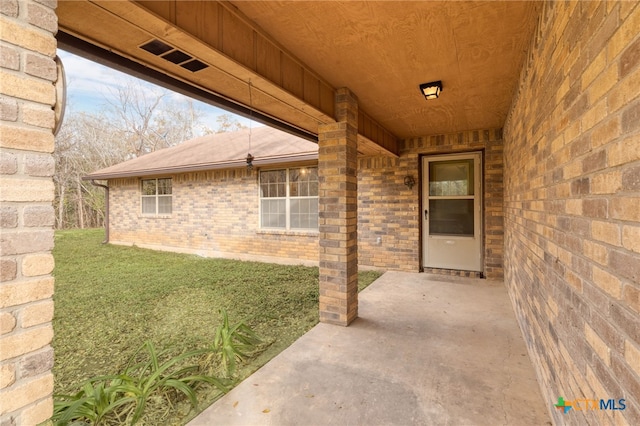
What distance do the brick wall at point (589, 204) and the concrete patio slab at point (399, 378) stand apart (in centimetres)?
38

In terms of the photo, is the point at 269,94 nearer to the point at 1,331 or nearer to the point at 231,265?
the point at 1,331

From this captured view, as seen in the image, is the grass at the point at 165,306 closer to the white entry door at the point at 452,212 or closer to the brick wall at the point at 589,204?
the white entry door at the point at 452,212

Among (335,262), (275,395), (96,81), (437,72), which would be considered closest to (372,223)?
(335,262)

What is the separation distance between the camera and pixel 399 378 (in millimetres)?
2352

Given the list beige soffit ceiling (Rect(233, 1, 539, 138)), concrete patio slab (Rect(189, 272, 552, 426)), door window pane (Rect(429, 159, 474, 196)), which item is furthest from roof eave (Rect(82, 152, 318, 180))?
concrete patio slab (Rect(189, 272, 552, 426))

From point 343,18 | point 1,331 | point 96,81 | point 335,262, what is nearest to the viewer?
point 1,331

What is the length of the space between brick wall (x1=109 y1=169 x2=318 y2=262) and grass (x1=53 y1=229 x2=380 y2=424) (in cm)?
62

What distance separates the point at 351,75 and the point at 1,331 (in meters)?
3.03

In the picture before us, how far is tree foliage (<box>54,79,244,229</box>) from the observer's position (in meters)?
15.8

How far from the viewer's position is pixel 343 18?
2.10m

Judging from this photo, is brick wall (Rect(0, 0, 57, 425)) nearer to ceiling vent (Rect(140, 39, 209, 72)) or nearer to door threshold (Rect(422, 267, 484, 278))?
ceiling vent (Rect(140, 39, 209, 72))

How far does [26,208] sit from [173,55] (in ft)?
4.92

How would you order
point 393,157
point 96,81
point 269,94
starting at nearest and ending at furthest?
point 269,94 < point 393,157 < point 96,81
